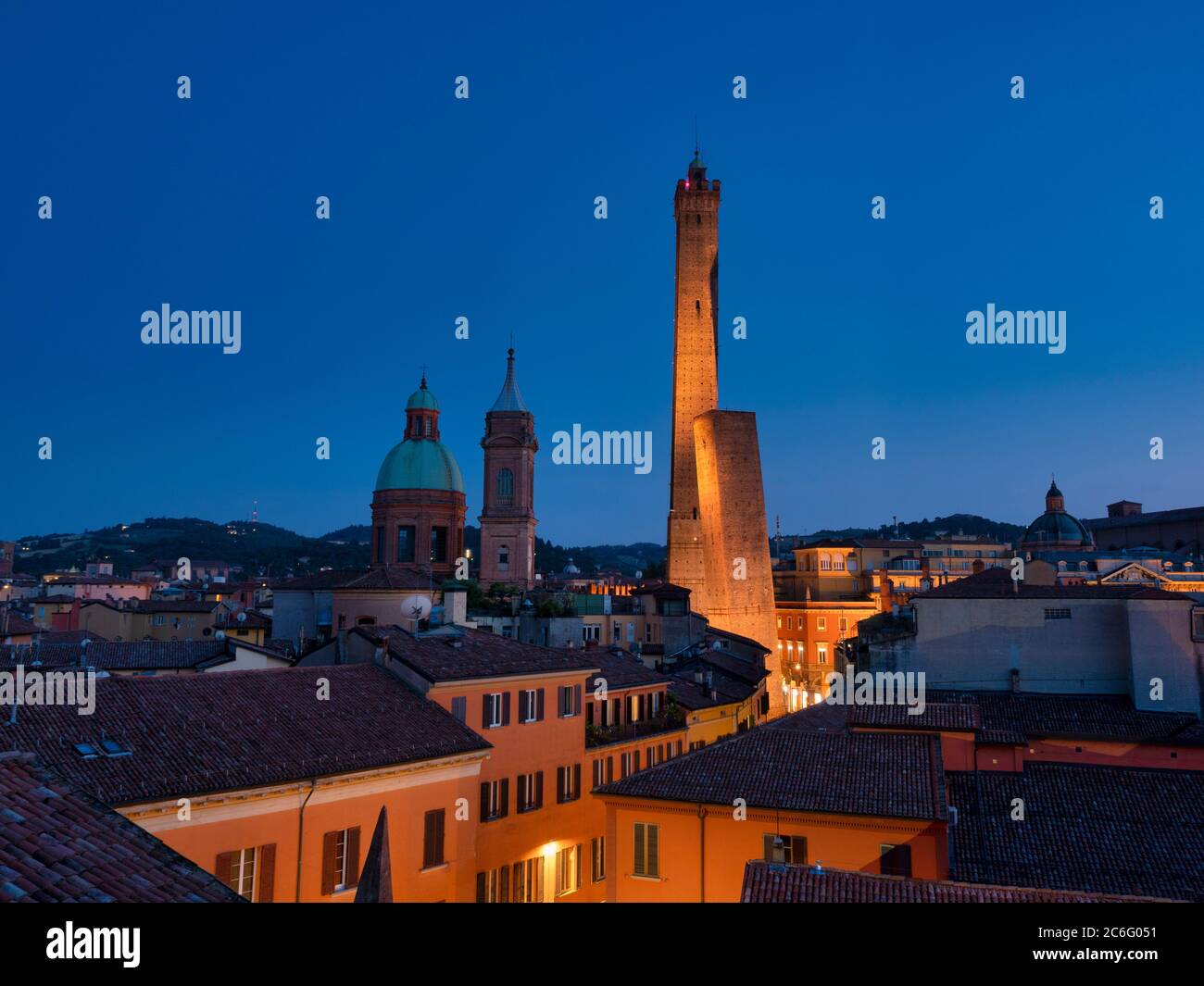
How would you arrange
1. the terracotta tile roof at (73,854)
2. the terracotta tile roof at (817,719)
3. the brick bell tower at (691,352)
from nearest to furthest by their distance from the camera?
the terracotta tile roof at (73,854), the terracotta tile roof at (817,719), the brick bell tower at (691,352)

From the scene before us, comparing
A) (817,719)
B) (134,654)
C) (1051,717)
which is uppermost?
(134,654)

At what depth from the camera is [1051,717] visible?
30438mm

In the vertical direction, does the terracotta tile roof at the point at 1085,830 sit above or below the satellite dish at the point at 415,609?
below

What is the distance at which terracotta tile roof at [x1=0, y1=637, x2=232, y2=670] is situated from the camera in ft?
121

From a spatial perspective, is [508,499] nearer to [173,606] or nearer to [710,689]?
[173,606]

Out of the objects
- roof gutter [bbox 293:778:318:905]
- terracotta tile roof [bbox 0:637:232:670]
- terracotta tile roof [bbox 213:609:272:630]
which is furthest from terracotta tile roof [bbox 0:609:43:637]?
roof gutter [bbox 293:778:318:905]

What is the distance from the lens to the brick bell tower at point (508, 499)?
72.4m

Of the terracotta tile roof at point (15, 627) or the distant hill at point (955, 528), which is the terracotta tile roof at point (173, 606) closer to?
the terracotta tile roof at point (15, 627)

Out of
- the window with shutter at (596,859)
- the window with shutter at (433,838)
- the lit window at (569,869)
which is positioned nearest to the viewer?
the window with shutter at (433,838)

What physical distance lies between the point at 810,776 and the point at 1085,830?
17.9 feet

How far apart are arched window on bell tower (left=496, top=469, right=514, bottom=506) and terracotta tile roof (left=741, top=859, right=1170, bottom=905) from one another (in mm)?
61904

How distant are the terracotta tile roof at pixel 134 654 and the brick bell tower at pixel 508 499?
3209cm

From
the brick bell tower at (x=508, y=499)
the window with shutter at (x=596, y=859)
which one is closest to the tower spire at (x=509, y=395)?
the brick bell tower at (x=508, y=499)

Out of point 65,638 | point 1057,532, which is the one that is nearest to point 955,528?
point 1057,532
